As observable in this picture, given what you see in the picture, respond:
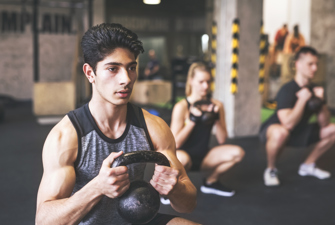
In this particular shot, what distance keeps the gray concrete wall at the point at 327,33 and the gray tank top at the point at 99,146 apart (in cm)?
796

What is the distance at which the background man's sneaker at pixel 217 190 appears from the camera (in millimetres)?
3197

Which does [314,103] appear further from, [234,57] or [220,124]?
[234,57]

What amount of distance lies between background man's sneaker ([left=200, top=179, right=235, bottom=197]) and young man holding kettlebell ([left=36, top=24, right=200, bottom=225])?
1.71 metres

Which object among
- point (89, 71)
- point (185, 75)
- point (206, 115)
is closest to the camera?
point (89, 71)

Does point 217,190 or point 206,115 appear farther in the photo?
point 217,190

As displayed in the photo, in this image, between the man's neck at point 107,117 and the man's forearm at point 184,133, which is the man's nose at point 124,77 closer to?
the man's neck at point 107,117

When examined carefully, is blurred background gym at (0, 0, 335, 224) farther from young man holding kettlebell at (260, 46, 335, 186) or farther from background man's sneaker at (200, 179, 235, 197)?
young man holding kettlebell at (260, 46, 335, 186)

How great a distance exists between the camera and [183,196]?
147cm

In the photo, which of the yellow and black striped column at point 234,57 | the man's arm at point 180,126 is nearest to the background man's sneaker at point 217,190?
the man's arm at point 180,126

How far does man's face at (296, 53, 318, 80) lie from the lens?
11.1ft

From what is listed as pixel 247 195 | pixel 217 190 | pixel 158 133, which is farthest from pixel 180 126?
pixel 158 133

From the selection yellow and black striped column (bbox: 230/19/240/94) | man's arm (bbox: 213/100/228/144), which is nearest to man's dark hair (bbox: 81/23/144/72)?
man's arm (bbox: 213/100/228/144)

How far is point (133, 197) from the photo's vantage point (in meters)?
1.26

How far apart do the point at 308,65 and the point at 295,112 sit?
0.44 metres
